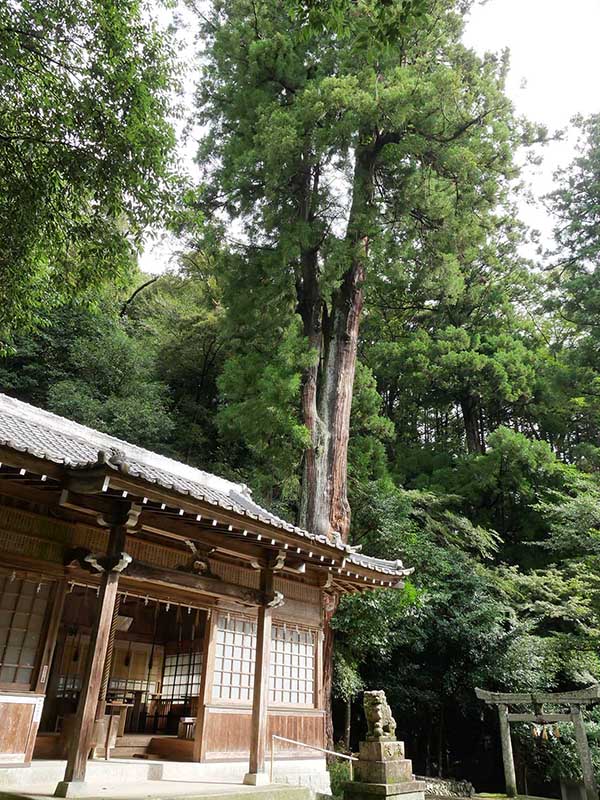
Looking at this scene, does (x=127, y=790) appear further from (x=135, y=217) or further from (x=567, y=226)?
(x=567, y=226)

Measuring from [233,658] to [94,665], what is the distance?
3.47 m

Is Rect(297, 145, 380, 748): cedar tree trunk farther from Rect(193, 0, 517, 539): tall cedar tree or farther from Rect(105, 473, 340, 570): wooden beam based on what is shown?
Rect(105, 473, 340, 570): wooden beam

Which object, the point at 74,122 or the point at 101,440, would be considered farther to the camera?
the point at 101,440

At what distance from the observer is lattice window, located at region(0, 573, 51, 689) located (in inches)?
233

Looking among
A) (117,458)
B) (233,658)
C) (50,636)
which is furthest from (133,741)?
(117,458)

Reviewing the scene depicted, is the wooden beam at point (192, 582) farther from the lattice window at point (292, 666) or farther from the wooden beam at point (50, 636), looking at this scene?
the lattice window at point (292, 666)

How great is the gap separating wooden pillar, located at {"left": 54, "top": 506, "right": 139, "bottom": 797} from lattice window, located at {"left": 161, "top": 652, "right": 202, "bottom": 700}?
5696mm

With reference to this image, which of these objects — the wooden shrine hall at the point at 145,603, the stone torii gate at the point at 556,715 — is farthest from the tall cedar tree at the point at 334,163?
the stone torii gate at the point at 556,715

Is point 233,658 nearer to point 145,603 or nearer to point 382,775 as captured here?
point 145,603

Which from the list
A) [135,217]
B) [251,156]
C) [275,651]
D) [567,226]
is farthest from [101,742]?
[567,226]

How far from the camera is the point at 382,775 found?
6473 mm

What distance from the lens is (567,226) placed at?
20016mm

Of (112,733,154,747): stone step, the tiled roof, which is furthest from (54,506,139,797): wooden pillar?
(112,733,154,747): stone step

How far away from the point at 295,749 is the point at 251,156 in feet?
37.4
